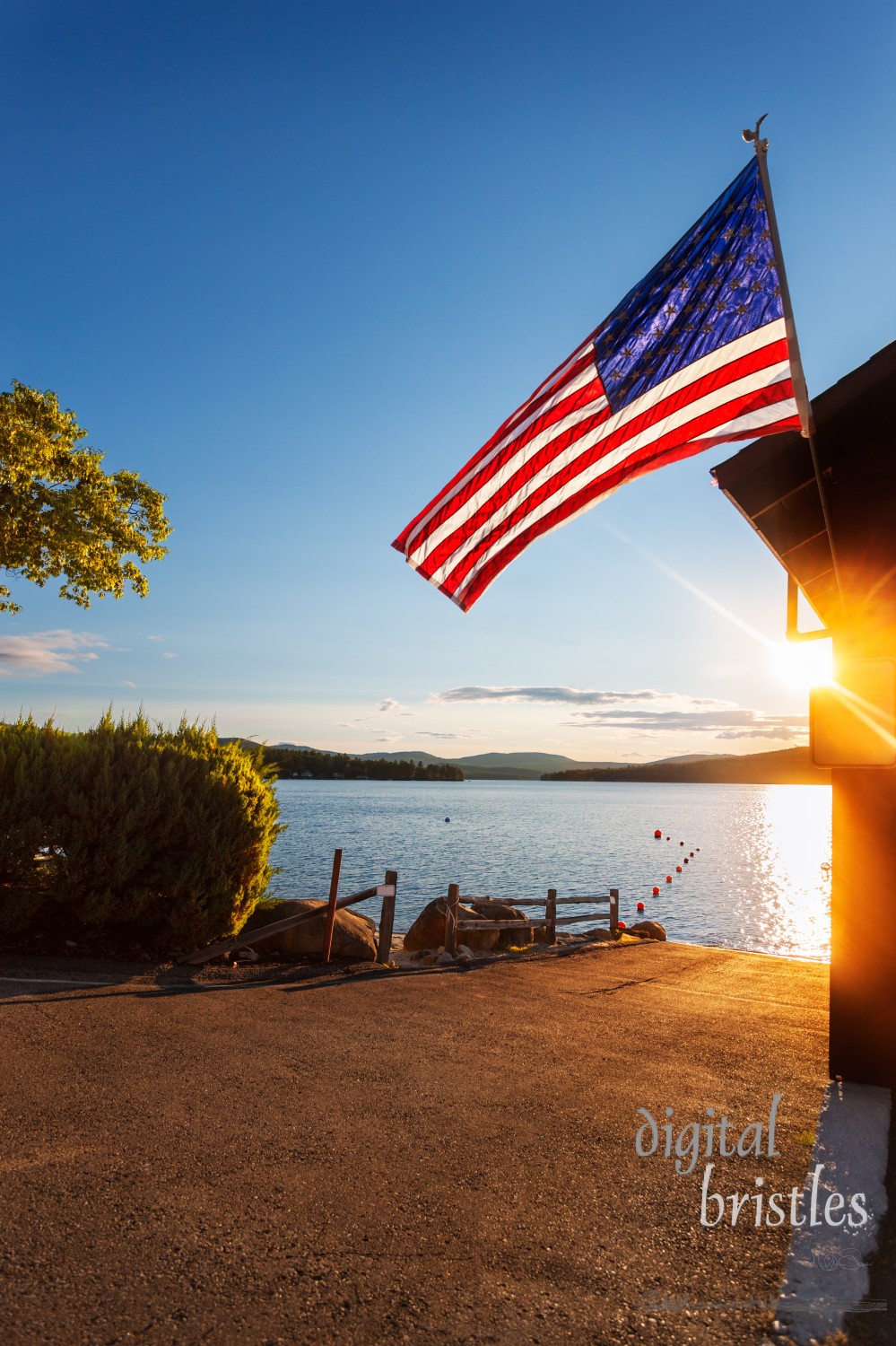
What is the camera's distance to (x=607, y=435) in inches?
235

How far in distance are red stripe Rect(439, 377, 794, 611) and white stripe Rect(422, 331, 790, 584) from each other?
4cm

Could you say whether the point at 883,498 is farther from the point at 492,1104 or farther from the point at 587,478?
the point at 492,1104

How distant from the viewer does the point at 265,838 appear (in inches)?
467

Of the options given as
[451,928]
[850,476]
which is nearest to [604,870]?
[451,928]

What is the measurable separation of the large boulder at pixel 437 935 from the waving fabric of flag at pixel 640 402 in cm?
1238

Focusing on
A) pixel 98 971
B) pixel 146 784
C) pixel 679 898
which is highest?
pixel 146 784

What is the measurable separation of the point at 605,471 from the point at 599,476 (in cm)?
6

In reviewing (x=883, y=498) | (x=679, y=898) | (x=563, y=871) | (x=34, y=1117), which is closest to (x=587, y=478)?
(x=883, y=498)

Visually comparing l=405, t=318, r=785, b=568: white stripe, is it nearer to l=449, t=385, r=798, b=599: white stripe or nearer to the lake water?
l=449, t=385, r=798, b=599: white stripe

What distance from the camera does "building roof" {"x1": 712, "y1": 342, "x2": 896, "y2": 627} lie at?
6430mm

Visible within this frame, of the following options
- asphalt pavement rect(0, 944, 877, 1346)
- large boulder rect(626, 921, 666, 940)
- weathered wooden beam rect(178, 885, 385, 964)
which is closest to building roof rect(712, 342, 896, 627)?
asphalt pavement rect(0, 944, 877, 1346)

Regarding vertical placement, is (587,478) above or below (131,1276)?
above

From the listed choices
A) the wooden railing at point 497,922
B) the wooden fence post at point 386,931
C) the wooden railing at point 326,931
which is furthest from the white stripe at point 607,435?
the wooden railing at point 497,922

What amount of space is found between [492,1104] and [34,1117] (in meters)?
3.21
